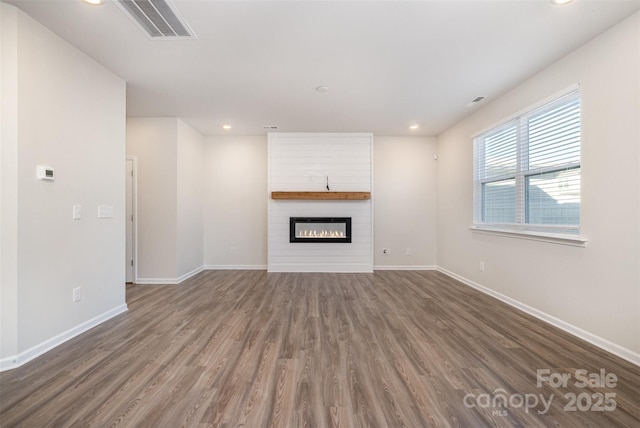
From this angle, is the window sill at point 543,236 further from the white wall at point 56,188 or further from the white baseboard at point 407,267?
the white wall at point 56,188

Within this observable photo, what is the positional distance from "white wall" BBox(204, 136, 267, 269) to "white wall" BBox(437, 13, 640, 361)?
4162 mm

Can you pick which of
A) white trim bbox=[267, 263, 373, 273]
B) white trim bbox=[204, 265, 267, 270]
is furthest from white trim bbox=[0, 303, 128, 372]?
white trim bbox=[267, 263, 373, 273]

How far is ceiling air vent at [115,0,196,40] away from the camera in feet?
6.34

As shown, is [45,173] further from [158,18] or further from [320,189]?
[320,189]

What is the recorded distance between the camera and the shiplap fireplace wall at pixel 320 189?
5.09 m

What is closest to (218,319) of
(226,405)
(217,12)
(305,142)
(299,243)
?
(226,405)

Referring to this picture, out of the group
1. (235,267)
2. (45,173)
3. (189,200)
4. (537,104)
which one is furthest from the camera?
(235,267)

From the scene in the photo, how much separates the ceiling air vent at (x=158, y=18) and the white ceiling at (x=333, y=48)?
8 cm

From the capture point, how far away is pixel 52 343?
2.24 meters

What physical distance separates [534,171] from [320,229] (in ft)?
10.9

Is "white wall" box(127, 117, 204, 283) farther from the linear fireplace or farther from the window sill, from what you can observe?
the window sill

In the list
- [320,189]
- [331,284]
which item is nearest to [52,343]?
[331,284]

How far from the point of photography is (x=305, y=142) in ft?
16.8

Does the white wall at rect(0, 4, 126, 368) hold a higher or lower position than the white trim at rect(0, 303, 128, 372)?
higher
